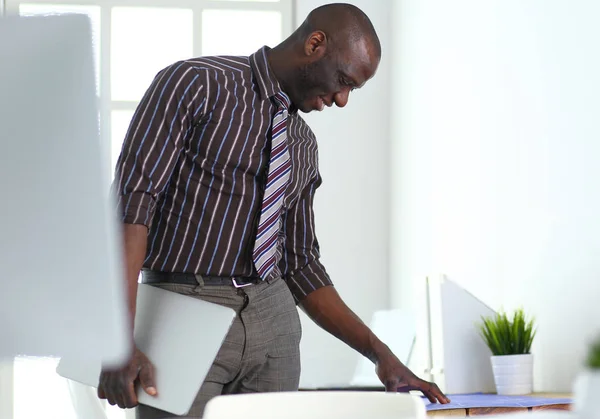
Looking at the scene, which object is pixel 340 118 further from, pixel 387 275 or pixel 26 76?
pixel 26 76

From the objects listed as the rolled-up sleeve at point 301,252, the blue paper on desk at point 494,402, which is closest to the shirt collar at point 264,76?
the rolled-up sleeve at point 301,252

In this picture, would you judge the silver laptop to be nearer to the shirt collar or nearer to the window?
the shirt collar

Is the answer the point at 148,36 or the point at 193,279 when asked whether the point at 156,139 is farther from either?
the point at 148,36

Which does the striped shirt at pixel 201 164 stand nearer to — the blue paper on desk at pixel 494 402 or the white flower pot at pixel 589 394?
the blue paper on desk at pixel 494 402

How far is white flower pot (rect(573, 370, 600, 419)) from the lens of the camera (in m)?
0.73

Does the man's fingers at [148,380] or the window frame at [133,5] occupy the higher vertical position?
the window frame at [133,5]

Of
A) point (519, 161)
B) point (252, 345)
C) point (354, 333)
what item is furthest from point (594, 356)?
point (519, 161)

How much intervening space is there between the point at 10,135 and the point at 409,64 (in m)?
4.25

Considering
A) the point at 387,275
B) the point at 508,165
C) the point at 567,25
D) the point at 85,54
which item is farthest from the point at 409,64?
the point at 85,54

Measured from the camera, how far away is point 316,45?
1745 millimetres

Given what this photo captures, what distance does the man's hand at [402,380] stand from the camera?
5.60 feet

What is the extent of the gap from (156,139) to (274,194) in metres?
0.26

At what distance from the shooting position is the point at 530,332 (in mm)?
2436

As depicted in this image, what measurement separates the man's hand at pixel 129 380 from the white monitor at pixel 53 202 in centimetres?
89
